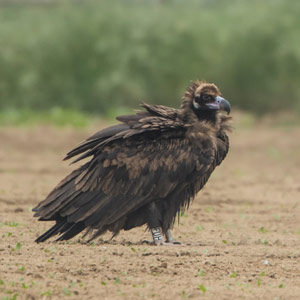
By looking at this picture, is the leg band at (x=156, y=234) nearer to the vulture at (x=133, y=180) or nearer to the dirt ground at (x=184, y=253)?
the vulture at (x=133, y=180)

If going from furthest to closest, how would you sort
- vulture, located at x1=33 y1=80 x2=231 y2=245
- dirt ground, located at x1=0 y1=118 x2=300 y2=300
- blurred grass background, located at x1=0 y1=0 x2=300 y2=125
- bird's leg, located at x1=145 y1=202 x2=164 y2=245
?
blurred grass background, located at x1=0 y1=0 x2=300 y2=125 < bird's leg, located at x1=145 y1=202 x2=164 y2=245 < vulture, located at x1=33 y1=80 x2=231 y2=245 < dirt ground, located at x1=0 y1=118 x2=300 y2=300

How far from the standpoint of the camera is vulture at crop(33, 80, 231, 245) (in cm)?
739

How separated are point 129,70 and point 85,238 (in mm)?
15805

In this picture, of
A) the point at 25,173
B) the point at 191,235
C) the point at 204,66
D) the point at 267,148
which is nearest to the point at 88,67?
the point at 204,66

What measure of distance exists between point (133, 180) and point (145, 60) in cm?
1629

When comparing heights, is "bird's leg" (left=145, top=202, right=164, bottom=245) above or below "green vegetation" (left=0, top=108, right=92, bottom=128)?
below

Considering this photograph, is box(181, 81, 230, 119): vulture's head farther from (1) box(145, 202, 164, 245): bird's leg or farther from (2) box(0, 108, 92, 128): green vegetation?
(2) box(0, 108, 92, 128): green vegetation

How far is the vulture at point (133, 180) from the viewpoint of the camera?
24.2 feet

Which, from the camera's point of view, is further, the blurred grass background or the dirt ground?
the blurred grass background

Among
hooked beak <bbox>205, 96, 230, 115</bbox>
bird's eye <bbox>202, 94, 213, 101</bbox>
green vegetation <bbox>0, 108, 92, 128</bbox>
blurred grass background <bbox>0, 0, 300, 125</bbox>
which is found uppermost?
blurred grass background <bbox>0, 0, 300, 125</bbox>

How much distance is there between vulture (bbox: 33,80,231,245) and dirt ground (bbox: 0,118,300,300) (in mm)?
243

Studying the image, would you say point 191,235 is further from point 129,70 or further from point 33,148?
point 129,70

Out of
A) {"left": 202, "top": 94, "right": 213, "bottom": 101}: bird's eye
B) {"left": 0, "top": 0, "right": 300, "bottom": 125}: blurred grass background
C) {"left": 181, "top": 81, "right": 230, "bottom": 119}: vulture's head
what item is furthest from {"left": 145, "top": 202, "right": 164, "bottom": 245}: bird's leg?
{"left": 0, "top": 0, "right": 300, "bottom": 125}: blurred grass background

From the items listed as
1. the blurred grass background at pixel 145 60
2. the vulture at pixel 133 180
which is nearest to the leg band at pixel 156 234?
the vulture at pixel 133 180
